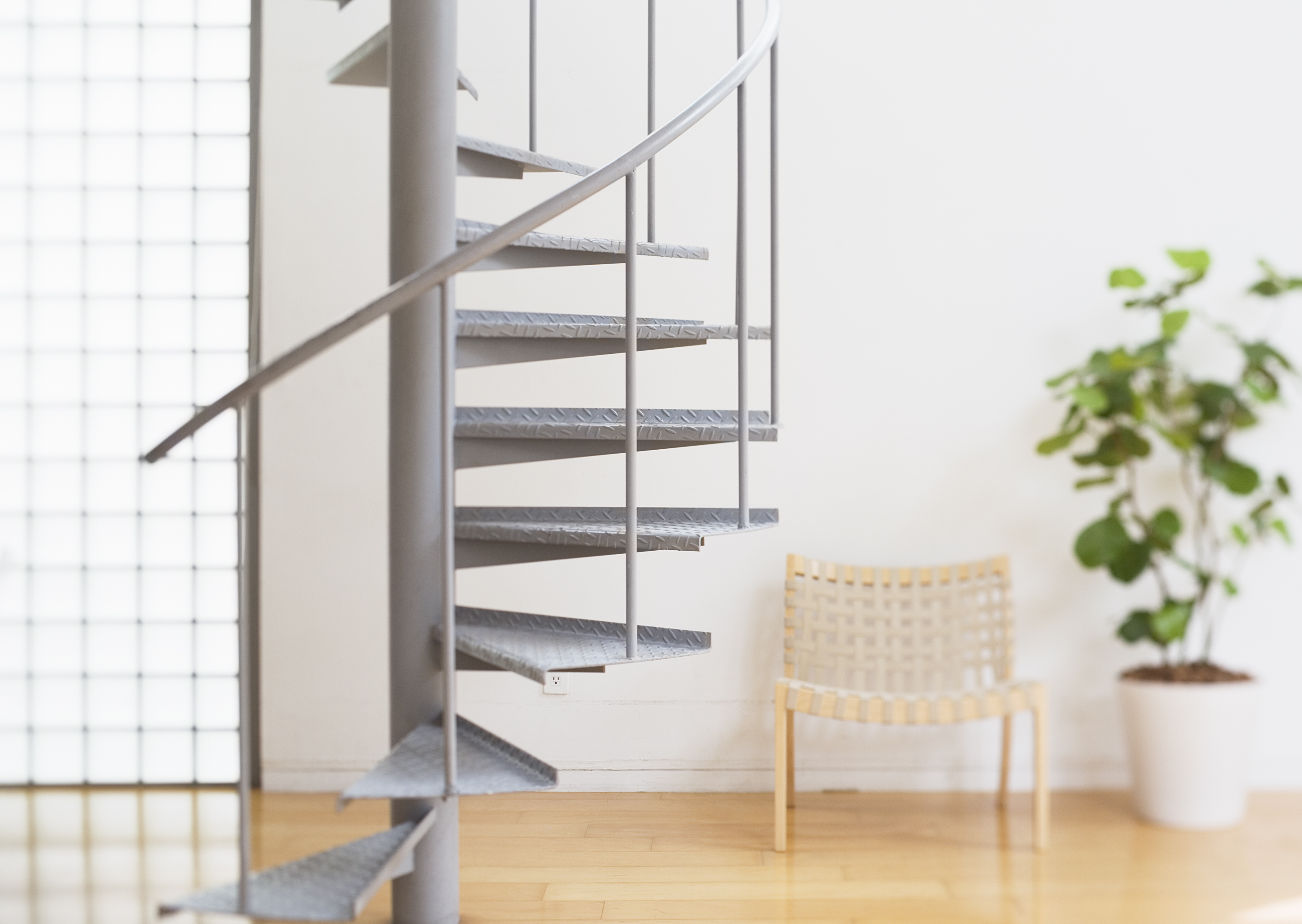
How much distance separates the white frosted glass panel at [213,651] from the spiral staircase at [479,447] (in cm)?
156

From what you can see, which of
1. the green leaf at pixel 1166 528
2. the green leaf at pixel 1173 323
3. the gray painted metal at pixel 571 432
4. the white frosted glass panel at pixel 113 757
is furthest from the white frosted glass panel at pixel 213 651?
the green leaf at pixel 1173 323

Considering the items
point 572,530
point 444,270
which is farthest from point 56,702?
point 444,270

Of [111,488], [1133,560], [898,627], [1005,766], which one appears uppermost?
[111,488]

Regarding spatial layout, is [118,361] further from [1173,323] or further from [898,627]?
[1173,323]

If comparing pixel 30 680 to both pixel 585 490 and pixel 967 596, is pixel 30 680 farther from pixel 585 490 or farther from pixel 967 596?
pixel 967 596

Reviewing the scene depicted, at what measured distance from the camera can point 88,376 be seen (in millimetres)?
3607

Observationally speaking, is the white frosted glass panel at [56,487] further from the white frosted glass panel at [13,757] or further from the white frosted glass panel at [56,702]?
the white frosted glass panel at [13,757]

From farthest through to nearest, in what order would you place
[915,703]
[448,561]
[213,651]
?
[213,651] < [915,703] < [448,561]

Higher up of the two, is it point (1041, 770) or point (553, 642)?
point (553, 642)

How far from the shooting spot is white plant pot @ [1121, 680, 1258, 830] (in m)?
3.08

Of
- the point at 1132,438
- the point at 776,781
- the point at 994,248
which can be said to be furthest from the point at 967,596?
the point at 994,248

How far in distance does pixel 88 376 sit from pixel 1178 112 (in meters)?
4.09

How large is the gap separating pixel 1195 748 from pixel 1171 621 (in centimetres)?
40

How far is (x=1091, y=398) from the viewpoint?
10.2 feet
